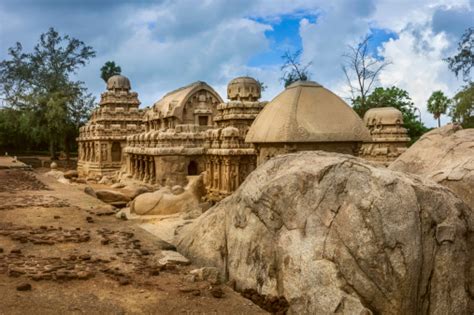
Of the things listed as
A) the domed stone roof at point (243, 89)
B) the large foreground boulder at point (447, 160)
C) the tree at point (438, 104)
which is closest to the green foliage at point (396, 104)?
the tree at point (438, 104)

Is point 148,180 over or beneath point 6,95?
beneath

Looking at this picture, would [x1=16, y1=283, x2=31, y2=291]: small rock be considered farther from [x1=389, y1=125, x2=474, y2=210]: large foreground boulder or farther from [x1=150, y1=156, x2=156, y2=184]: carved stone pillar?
[x1=150, y1=156, x2=156, y2=184]: carved stone pillar

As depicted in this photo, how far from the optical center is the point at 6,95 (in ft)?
145

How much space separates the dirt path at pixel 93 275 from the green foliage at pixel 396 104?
109 feet

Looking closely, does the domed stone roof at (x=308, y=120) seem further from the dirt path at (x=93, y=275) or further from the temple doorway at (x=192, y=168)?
the temple doorway at (x=192, y=168)

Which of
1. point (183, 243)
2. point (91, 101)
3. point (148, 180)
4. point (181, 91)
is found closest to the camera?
A: point (183, 243)

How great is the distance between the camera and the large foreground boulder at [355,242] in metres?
5.54

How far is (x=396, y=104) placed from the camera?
135 ft

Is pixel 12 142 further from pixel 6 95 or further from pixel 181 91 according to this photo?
pixel 181 91

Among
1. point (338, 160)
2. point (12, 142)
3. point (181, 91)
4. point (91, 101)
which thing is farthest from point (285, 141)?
point (12, 142)

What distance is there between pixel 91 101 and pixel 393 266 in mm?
41790

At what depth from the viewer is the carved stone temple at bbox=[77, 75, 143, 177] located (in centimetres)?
3378

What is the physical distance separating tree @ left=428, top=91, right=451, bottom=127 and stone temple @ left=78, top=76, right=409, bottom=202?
1708cm

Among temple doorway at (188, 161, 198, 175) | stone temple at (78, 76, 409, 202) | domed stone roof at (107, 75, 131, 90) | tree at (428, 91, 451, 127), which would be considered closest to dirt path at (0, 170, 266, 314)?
stone temple at (78, 76, 409, 202)
